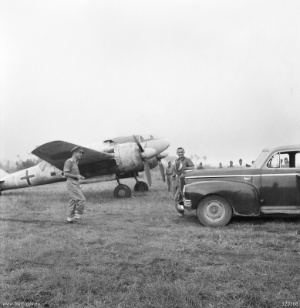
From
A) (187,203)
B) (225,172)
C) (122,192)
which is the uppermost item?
(225,172)

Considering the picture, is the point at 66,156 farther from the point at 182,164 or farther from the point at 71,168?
the point at 182,164

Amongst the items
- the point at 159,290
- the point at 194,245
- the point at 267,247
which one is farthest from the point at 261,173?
the point at 159,290

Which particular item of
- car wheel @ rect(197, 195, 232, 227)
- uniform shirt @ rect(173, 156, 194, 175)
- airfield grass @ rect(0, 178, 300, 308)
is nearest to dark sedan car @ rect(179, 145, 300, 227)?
car wheel @ rect(197, 195, 232, 227)

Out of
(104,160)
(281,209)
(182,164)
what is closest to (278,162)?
(281,209)

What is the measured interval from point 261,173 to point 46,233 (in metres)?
4.33

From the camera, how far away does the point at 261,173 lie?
20.9ft

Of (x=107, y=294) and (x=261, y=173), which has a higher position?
(x=261, y=173)

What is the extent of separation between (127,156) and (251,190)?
21.1 ft

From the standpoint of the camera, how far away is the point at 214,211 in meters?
6.43

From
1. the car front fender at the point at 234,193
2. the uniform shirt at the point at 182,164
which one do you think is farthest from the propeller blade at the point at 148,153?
the car front fender at the point at 234,193

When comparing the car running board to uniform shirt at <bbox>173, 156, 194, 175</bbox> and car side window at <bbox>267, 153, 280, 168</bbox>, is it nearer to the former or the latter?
car side window at <bbox>267, 153, 280, 168</bbox>

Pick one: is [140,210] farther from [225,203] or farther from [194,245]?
[194,245]

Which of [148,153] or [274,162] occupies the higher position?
[148,153]

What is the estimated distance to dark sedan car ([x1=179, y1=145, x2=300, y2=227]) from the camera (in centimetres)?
622
